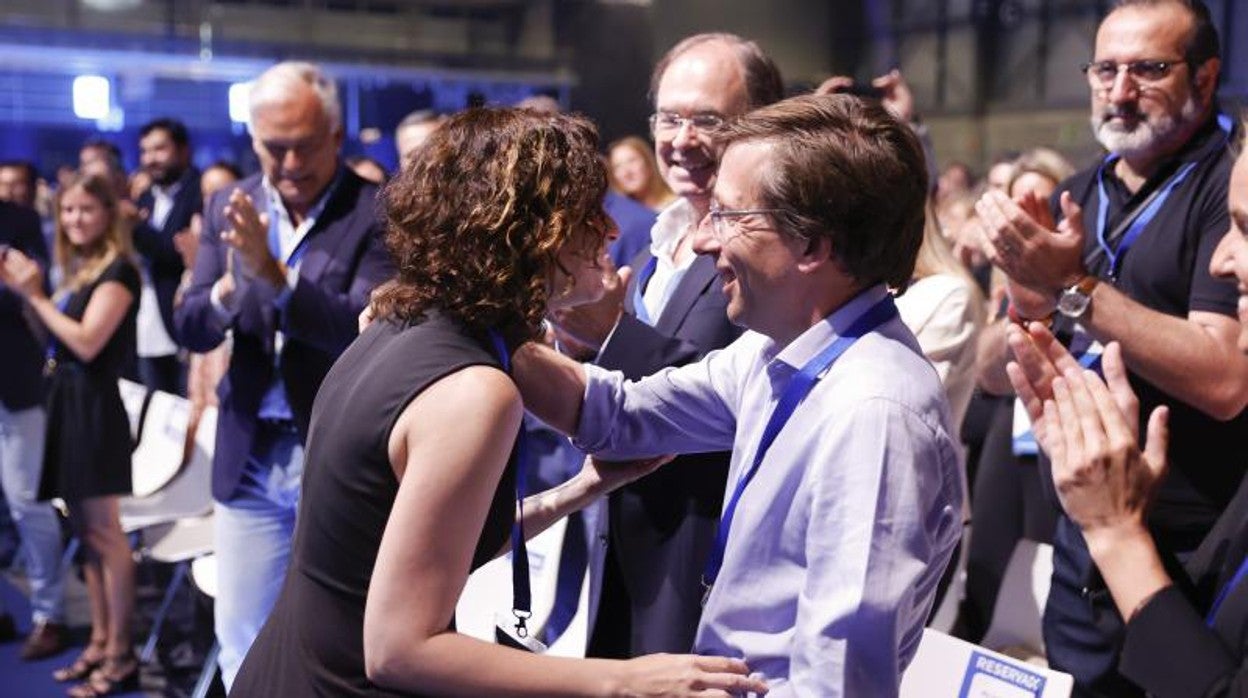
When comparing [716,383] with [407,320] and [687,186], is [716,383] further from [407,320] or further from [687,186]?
[687,186]

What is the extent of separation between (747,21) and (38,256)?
5595 millimetres

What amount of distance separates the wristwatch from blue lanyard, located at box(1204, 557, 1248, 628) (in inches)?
23.4

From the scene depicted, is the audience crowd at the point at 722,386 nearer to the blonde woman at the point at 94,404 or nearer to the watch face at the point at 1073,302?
the watch face at the point at 1073,302

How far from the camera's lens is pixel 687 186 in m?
2.46

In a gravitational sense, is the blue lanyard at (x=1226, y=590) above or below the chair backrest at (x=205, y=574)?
above

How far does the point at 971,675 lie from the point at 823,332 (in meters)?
0.79

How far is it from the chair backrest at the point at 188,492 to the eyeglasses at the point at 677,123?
111 inches

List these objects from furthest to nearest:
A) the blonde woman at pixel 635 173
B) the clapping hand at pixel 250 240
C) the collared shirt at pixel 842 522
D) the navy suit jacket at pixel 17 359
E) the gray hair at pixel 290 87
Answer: the blonde woman at pixel 635 173 < the navy suit jacket at pixel 17 359 < the gray hair at pixel 290 87 < the clapping hand at pixel 250 240 < the collared shirt at pixel 842 522

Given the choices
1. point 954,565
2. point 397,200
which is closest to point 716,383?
point 397,200

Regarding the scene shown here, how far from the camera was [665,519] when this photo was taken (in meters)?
2.14

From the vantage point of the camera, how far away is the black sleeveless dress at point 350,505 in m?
→ 1.54

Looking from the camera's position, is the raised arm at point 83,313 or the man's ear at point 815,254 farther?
the raised arm at point 83,313

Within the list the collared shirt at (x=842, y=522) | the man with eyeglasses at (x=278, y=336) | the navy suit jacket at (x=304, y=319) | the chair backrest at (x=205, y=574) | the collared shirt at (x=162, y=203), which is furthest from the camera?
the collared shirt at (x=162, y=203)

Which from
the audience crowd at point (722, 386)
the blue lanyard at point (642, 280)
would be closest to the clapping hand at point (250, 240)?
the audience crowd at point (722, 386)
